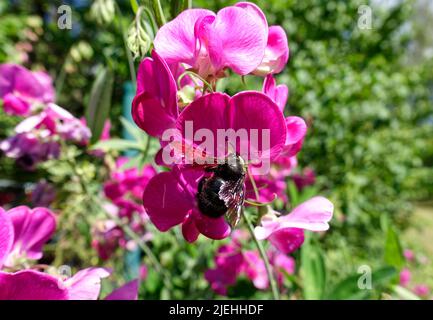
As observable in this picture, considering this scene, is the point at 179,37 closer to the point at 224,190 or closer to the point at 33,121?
the point at 224,190

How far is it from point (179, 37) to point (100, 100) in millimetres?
417

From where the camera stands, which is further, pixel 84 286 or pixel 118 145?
pixel 118 145

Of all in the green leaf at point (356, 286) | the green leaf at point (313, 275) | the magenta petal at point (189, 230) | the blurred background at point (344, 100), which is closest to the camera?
the magenta petal at point (189, 230)

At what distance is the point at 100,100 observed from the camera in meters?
0.79

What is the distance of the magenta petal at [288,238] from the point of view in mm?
497

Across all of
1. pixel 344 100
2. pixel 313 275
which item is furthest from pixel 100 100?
pixel 344 100

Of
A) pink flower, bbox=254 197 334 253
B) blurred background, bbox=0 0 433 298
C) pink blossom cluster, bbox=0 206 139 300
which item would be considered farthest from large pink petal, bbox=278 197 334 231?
blurred background, bbox=0 0 433 298

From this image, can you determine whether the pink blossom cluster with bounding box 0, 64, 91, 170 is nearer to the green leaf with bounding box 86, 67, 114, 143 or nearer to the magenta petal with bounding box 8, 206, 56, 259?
the green leaf with bounding box 86, 67, 114, 143

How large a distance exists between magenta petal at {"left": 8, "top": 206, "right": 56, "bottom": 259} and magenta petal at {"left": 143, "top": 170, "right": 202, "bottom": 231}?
188 mm

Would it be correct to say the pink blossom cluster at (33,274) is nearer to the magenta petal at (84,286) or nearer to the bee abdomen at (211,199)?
the magenta petal at (84,286)

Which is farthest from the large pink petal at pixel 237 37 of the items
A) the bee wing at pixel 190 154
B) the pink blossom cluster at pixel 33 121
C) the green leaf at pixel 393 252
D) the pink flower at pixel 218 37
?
the green leaf at pixel 393 252

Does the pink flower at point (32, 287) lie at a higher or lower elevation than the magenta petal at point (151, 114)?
lower
